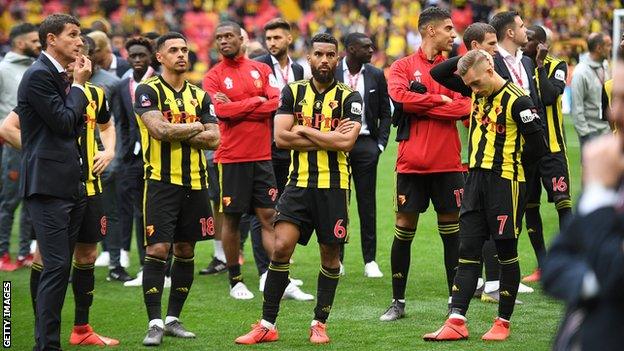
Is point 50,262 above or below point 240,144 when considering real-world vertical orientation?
below

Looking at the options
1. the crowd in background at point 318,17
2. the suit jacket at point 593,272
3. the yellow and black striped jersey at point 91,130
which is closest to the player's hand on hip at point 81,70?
the yellow and black striped jersey at point 91,130

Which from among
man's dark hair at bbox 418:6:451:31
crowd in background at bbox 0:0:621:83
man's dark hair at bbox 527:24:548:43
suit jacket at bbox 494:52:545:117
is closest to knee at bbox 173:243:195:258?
man's dark hair at bbox 418:6:451:31

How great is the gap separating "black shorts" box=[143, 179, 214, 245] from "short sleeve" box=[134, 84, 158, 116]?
20.9 inches

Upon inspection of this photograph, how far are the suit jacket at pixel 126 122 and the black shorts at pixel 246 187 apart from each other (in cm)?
135

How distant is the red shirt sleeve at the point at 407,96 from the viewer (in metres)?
8.36

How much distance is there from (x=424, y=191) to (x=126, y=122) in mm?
3599

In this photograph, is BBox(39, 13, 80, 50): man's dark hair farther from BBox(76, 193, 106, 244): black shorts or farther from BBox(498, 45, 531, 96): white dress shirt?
BBox(498, 45, 531, 96): white dress shirt

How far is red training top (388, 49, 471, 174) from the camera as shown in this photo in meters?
8.41

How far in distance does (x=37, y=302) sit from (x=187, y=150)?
1.58 meters

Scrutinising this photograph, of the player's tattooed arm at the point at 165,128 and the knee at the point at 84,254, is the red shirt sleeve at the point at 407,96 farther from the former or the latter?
the knee at the point at 84,254

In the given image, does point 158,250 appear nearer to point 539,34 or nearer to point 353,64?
point 353,64

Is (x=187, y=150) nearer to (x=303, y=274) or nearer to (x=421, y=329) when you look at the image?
(x=421, y=329)

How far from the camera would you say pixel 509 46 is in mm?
8641

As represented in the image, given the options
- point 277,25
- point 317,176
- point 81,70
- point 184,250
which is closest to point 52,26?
point 81,70
